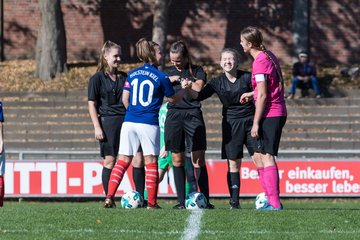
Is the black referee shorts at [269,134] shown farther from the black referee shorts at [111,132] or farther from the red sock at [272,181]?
the black referee shorts at [111,132]

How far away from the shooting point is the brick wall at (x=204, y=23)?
27984mm

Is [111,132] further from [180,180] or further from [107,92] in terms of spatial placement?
[180,180]

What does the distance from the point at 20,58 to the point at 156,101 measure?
58.6 ft

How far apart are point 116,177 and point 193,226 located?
2.22 meters

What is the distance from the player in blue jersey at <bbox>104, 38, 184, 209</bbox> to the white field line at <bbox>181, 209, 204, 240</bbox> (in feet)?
2.92

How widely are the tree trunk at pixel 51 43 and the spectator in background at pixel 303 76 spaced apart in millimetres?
6213

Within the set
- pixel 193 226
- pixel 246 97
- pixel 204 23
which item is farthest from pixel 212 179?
pixel 204 23

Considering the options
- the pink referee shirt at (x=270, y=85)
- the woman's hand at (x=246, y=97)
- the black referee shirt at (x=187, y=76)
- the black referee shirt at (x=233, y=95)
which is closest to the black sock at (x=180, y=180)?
the black referee shirt at (x=187, y=76)

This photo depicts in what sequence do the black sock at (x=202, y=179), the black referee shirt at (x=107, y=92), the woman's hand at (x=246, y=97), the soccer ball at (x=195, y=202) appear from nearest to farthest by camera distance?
the soccer ball at (x=195, y=202)
the woman's hand at (x=246, y=97)
the black sock at (x=202, y=179)
the black referee shirt at (x=107, y=92)

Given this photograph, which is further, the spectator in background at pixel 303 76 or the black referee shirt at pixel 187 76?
the spectator in background at pixel 303 76

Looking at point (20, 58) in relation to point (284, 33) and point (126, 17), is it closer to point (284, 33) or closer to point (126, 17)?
point (126, 17)

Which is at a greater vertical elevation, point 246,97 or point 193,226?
point 246,97

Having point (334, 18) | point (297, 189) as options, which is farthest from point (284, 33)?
point (297, 189)

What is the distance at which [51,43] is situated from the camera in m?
26.2
